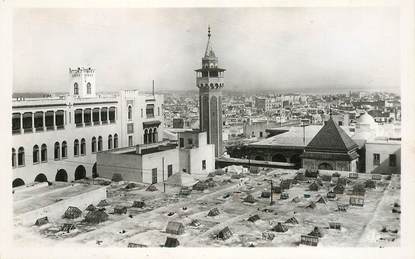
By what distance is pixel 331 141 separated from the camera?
2042cm

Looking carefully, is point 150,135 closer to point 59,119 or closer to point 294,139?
point 59,119

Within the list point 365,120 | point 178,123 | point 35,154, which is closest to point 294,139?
point 365,120

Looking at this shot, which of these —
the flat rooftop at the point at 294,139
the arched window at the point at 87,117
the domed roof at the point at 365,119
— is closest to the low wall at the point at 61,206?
the arched window at the point at 87,117

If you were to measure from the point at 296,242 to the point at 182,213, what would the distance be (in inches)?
140

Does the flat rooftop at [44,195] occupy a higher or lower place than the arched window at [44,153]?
lower

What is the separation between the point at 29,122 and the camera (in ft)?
55.7

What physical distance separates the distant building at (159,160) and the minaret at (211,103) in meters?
2.21

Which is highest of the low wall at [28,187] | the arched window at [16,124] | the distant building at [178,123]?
the arched window at [16,124]

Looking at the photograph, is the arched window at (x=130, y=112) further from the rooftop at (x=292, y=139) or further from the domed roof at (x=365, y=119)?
the domed roof at (x=365, y=119)

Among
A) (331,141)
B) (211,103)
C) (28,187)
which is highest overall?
(211,103)

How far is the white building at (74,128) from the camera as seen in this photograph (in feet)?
54.8

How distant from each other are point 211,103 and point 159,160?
5914 mm

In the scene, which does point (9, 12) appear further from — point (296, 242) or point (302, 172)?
point (302, 172)

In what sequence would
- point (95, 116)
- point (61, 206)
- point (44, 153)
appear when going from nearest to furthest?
point (61, 206), point (44, 153), point (95, 116)
